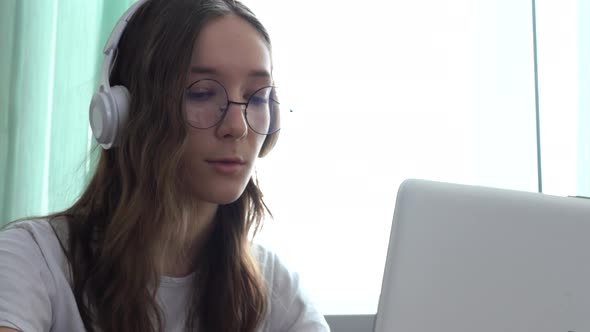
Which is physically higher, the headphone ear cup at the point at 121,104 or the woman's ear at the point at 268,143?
the headphone ear cup at the point at 121,104

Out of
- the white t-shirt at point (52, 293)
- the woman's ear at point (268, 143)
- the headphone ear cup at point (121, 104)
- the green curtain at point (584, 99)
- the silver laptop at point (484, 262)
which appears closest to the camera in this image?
the silver laptop at point (484, 262)

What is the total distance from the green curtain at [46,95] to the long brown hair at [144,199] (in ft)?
1.99

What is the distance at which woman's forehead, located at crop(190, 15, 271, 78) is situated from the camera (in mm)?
1137

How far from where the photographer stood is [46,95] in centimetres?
181

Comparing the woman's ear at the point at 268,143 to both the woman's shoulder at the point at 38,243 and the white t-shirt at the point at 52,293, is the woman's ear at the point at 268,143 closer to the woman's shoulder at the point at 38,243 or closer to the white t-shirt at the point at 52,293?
the white t-shirt at the point at 52,293

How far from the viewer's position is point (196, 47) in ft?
3.73

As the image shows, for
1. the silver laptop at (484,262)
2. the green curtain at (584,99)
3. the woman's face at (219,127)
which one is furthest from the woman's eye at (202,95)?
the green curtain at (584,99)

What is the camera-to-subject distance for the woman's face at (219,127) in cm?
113

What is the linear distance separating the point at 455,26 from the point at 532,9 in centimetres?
23

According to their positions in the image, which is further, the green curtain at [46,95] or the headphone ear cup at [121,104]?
the green curtain at [46,95]

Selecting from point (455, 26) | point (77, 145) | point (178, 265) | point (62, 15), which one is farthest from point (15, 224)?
point (455, 26)

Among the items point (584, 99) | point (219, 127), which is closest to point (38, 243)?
point (219, 127)

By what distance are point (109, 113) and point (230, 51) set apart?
201mm

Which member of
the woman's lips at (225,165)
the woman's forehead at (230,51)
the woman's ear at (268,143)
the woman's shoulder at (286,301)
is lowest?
the woman's shoulder at (286,301)
